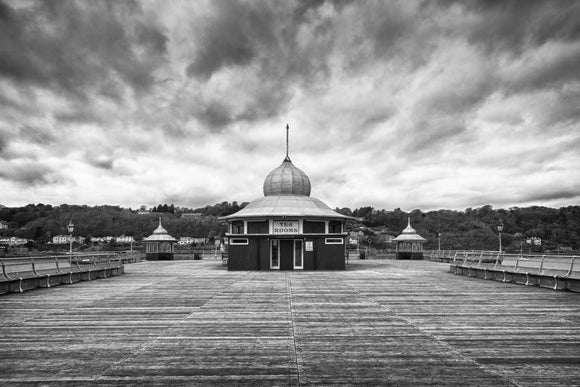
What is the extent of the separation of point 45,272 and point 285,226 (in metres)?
16.8

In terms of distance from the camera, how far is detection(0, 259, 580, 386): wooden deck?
6.52 meters

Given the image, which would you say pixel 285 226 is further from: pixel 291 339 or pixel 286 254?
pixel 291 339

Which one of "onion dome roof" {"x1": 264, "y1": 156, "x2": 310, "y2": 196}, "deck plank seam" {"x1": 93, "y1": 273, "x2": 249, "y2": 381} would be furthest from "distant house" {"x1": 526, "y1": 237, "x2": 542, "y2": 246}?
"deck plank seam" {"x1": 93, "y1": 273, "x2": 249, "y2": 381}

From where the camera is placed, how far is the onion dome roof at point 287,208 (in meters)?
31.8

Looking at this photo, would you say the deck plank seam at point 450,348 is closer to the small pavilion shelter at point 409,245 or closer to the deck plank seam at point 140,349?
the deck plank seam at point 140,349

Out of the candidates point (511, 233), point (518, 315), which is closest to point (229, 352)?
point (518, 315)

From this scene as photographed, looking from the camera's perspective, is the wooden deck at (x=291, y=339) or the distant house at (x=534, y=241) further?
the distant house at (x=534, y=241)

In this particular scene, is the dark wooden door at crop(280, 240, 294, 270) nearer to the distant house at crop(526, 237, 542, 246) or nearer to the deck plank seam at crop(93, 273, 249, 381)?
the deck plank seam at crop(93, 273, 249, 381)

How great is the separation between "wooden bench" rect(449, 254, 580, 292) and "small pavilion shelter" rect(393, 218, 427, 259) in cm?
2735

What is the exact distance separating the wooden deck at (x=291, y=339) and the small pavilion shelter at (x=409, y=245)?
3697cm

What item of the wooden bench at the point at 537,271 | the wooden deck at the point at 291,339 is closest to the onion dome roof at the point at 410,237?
the wooden bench at the point at 537,271

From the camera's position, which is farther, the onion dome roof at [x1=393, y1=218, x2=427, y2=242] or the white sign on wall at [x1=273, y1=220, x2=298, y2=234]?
the onion dome roof at [x1=393, y1=218, x2=427, y2=242]

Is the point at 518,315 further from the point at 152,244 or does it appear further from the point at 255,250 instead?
the point at 152,244

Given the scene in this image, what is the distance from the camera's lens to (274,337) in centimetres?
895
